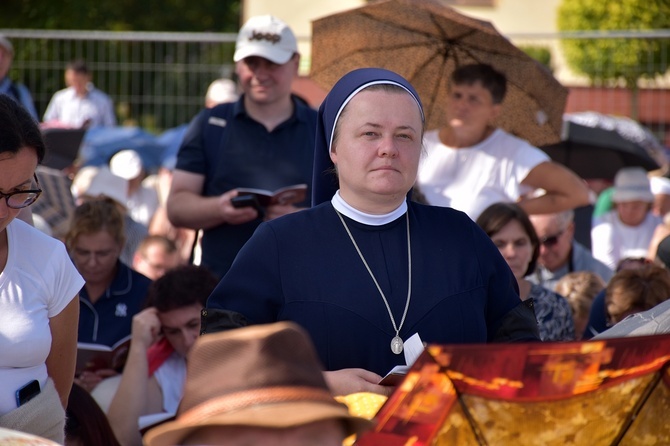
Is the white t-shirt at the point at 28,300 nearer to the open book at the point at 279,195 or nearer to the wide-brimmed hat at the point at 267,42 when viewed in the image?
the open book at the point at 279,195

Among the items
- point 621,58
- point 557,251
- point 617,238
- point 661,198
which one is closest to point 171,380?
point 557,251

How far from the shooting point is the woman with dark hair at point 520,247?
5.58 metres

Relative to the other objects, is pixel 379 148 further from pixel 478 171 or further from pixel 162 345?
pixel 478 171

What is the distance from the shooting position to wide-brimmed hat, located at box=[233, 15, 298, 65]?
5.36 meters

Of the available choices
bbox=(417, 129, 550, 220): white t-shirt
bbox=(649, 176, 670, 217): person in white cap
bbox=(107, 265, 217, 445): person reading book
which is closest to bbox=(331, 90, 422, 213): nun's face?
bbox=(107, 265, 217, 445): person reading book

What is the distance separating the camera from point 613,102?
40.1ft

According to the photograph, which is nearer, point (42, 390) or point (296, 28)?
point (42, 390)

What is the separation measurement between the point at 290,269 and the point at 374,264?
24 centimetres

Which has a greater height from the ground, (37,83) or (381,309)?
(381,309)

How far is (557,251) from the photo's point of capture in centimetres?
741

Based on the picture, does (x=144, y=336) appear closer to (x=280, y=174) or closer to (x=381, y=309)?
(x=280, y=174)

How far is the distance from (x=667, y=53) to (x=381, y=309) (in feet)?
28.5

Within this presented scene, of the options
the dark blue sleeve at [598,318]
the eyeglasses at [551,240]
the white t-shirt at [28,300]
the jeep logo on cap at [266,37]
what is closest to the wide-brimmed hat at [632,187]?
the eyeglasses at [551,240]

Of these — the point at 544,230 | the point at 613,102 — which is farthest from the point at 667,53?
the point at 544,230
